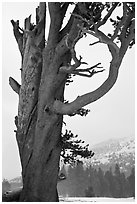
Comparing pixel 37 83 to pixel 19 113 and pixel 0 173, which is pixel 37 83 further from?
pixel 0 173

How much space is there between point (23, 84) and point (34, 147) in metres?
1.94

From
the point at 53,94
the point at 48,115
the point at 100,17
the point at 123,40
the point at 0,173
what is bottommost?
the point at 0,173

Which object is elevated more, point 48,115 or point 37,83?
point 37,83

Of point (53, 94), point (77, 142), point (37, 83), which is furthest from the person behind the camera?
point (77, 142)

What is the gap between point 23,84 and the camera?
8.57 m

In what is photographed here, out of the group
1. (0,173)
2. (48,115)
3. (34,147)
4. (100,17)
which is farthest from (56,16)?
(0,173)

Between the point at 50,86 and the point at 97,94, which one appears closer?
the point at 97,94

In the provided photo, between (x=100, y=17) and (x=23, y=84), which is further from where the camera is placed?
(x=23, y=84)

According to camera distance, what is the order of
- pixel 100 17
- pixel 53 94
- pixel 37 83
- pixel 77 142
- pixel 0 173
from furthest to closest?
pixel 77 142 < pixel 37 83 < pixel 53 94 < pixel 100 17 < pixel 0 173

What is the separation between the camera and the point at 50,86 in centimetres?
777

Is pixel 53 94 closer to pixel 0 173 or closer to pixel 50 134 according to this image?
pixel 50 134

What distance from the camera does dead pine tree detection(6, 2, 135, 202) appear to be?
680 cm

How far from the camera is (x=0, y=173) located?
252 inches

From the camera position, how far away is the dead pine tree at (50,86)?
6.80 meters
